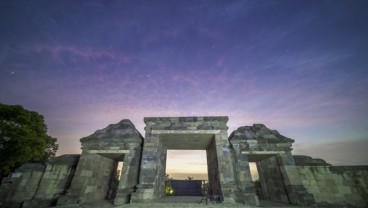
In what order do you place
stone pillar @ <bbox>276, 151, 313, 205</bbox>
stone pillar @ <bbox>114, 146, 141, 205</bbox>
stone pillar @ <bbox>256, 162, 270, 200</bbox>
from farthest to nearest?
stone pillar @ <bbox>256, 162, 270, 200</bbox>, stone pillar @ <bbox>276, 151, 313, 205</bbox>, stone pillar @ <bbox>114, 146, 141, 205</bbox>

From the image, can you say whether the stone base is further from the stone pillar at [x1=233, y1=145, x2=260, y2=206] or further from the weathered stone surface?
the weathered stone surface

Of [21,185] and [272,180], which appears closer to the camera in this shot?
[21,185]

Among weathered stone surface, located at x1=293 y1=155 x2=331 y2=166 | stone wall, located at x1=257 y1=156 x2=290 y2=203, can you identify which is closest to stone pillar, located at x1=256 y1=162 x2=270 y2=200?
stone wall, located at x1=257 y1=156 x2=290 y2=203

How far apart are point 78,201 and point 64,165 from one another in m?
3.10

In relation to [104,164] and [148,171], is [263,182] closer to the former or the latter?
[148,171]

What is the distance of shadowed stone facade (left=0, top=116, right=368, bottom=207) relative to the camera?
920 centimetres

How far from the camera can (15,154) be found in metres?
14.6

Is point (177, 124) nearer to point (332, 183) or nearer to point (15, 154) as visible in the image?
point (332, 183)

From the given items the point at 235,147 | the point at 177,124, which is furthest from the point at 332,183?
the point at 177,124

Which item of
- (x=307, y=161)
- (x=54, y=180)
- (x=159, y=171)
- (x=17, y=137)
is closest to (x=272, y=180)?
(x=307, y=161)

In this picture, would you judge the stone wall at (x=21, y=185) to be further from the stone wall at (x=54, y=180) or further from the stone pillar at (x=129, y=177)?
the stone pillar at (x=129, y=177)

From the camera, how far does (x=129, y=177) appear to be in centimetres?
980

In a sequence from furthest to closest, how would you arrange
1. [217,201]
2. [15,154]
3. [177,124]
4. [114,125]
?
1. [15,154]
2. [114,125]
3. [177,124]
4. [217,201]

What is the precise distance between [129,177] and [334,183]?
520 inches
